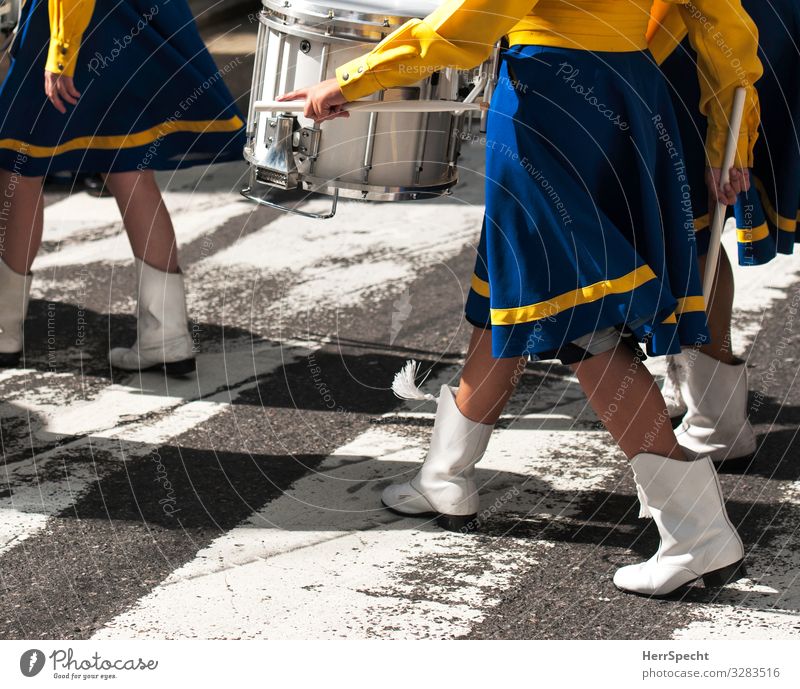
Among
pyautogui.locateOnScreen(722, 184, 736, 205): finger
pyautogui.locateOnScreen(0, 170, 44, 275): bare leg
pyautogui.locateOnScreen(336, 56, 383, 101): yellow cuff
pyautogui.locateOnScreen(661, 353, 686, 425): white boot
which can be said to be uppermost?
pyautogui.locateOnScreen(336, 56, 383, 101): yellow cuff

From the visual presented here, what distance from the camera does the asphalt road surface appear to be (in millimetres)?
3168

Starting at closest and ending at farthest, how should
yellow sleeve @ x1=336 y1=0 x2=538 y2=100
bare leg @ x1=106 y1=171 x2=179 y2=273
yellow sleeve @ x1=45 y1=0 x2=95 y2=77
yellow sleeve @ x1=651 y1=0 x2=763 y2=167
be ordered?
yellow sleeve @ x1=336 y1=0 x2=538 y2=100 < yellow sleeve @ x1=651 y1=0 x2=763 y2=167 < yellow sleeve @ x1=45 y1=0 x2=95 y2=77 < bare leg @ x1=106 y1=171 x2=179 y2=273

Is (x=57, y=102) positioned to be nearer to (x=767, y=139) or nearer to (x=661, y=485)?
(x=767, y=139)

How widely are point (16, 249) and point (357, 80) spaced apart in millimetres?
2137

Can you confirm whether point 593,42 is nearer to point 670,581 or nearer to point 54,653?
point 670,581

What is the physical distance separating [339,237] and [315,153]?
2.79 m

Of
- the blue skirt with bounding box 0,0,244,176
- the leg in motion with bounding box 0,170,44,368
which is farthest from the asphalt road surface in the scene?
the blue skirt with bounding box 0,0,244,176

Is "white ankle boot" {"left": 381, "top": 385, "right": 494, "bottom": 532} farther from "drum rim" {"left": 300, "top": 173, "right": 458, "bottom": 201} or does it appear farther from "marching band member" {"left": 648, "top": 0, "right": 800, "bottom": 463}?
"marching band member" {"left": 648, "top": 0, "right": 800, "bottom": 463}

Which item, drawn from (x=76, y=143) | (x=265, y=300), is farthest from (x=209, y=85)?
(x=265, y=300)

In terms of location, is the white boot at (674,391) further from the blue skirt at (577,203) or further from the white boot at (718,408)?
the blue skirt at (577,203)

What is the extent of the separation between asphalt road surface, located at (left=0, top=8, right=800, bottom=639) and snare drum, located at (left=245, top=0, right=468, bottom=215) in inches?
36.0

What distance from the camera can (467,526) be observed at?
363cm

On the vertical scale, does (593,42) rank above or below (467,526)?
above

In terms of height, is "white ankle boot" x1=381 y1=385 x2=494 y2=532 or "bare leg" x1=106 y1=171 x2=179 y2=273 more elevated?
"bare leg" x1=106 y1=171 x2=179 y2=273
